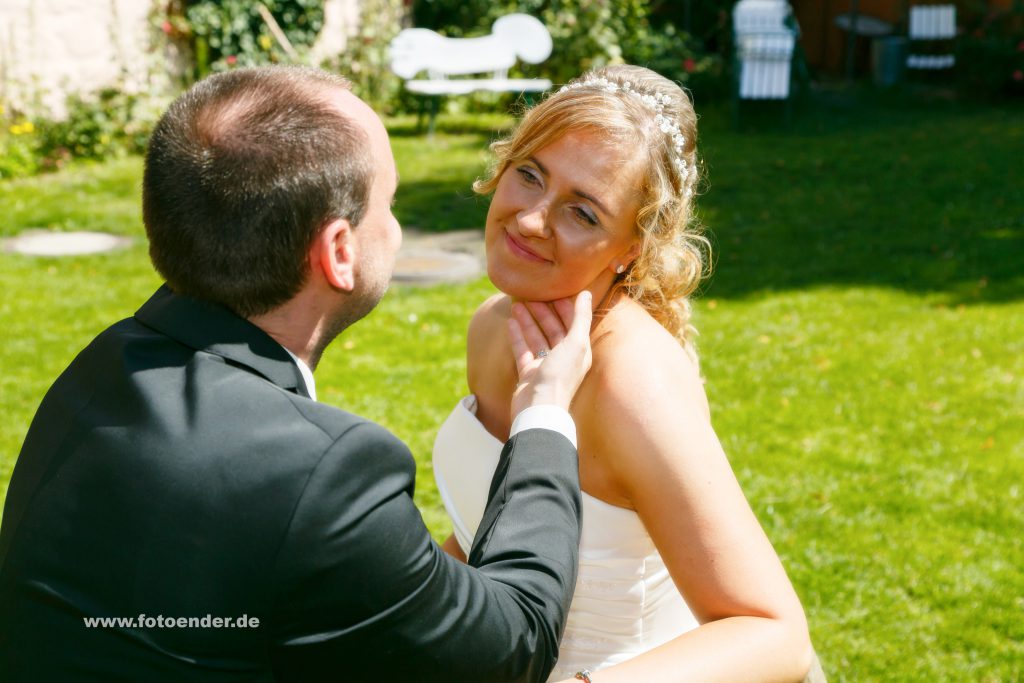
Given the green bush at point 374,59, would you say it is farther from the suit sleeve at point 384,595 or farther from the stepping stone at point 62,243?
the suit sleeve at point 384,595

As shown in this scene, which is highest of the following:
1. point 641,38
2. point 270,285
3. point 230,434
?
point 270,285

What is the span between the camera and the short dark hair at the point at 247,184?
168 centimetres

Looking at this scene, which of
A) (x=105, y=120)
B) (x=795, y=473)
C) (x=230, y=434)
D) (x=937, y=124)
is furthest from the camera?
(x=937, y=124)

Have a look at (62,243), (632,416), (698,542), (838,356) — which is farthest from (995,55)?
(698,542)

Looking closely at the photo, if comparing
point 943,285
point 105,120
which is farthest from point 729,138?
point 105,120

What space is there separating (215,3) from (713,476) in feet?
38.1

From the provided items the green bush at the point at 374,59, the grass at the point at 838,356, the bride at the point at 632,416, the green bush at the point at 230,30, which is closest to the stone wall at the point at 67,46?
the green bush at the point at 230,30

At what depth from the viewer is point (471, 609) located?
1.67m

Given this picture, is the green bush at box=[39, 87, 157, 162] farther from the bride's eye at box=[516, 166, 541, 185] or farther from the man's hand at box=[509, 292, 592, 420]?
the man's hand at box=[509, 292, 592, 420]

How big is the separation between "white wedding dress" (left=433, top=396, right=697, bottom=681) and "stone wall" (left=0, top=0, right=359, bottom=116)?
9712mm

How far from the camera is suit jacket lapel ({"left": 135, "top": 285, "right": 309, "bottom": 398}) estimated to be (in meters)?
1.74

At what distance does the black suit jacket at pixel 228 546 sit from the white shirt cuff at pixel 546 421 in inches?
16.6

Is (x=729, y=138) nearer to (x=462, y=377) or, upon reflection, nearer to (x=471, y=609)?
(x=462, y=377)

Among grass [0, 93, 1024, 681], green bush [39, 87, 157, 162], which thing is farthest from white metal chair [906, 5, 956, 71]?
green bush [39, 87, 157, 162]
